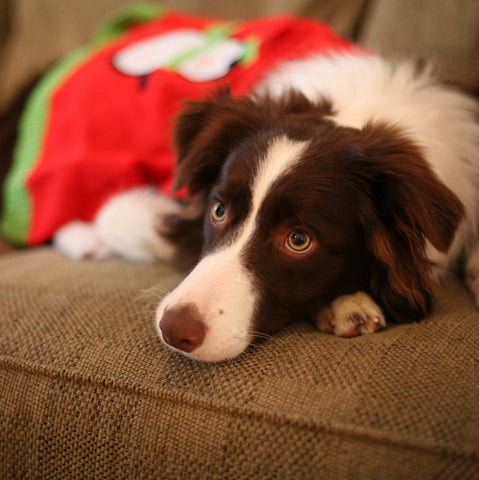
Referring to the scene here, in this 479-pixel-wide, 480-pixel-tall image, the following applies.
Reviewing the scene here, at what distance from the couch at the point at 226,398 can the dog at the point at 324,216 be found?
0.09 metres

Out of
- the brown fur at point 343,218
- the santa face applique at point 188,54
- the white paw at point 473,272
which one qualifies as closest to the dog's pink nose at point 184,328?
the brown fur at point 343,218

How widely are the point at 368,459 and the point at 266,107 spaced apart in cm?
123

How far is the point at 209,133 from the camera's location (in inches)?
71.7

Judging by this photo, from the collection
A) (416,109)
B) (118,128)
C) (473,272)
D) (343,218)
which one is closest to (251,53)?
(118,128)

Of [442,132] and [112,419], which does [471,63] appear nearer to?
[442,132]

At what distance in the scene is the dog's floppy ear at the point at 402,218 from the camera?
1.44 metres

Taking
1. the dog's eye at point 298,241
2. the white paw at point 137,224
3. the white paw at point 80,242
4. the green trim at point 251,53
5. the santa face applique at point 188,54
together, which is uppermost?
the green trim at point 251,53

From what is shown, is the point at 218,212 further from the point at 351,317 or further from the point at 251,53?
the point at 251,53

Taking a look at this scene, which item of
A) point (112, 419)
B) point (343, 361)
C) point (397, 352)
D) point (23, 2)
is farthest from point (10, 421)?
point (23, 2)

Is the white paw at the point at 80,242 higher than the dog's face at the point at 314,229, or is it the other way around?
the dog's face at the point at 314,229

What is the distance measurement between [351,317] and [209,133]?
84 centimetres

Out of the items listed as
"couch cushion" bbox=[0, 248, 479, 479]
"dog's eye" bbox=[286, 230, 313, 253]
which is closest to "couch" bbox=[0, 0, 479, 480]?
"couch cushion" bbox=[0, 248, 479, 479]

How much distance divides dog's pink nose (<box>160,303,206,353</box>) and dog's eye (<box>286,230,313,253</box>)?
0.35m

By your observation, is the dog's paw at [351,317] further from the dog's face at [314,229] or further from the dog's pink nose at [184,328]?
the dog's pink nose at [184,328]
